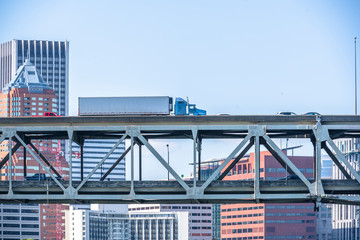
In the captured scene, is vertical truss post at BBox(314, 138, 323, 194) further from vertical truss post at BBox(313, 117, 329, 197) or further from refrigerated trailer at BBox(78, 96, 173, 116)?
refrigerated trailer at BBox(78, 96, 173, 116)

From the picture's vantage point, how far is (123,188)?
79.2 metres

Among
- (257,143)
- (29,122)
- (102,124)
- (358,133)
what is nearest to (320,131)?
(257,143)

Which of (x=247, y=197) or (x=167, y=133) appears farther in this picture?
(x=167, y=133)

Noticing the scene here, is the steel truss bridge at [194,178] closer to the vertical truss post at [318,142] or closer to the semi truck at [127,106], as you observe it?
the vertical truss post at [318,142]

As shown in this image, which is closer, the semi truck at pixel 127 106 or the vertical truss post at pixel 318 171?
the vertical truss post at pixel 318 171

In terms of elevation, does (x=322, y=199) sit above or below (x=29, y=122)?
below

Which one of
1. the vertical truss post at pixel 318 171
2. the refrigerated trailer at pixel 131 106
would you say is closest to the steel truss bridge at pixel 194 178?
the vertical truss post at pixel 318 171

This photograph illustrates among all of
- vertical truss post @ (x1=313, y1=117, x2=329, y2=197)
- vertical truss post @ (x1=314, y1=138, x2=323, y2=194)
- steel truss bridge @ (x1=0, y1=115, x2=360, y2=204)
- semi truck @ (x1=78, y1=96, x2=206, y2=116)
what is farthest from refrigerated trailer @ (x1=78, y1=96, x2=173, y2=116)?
vertical truss post @ (x1=314, y1=138, x2=323, y2=194)

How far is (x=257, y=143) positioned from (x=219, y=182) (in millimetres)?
4279

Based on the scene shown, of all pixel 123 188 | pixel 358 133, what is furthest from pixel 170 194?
pixel 358 133

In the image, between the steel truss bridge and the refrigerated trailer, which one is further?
the refrigerated trailer

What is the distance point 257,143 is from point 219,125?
10.6 ft

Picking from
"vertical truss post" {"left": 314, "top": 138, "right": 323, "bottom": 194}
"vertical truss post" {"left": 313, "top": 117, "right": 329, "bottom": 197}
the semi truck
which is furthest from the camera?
the semi truck

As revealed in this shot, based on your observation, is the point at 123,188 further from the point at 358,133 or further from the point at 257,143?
the point at 358,133
